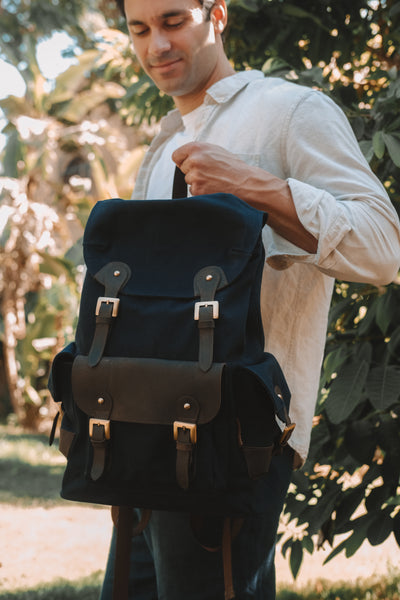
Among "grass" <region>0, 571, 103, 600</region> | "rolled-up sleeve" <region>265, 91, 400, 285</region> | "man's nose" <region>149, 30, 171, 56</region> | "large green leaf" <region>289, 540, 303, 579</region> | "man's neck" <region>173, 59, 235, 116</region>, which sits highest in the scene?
"man's nose" <region>149, 30, 171, 56</region>

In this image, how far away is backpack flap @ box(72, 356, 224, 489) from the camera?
43.1 inches

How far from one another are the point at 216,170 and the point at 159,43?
1.41 ft

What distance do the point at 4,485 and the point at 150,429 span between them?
241 inches

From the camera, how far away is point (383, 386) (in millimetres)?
2154

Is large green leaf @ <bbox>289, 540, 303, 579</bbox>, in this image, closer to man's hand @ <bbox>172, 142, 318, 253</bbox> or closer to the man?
the man

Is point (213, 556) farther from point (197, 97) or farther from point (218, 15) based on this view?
point (218, 15)

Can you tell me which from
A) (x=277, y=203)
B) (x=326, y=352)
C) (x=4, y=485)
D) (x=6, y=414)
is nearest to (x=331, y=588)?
(x=326, y=352)

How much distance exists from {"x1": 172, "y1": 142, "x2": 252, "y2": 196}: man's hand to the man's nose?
1.18 ft

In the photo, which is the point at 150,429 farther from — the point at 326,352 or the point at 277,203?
the point at 326,352

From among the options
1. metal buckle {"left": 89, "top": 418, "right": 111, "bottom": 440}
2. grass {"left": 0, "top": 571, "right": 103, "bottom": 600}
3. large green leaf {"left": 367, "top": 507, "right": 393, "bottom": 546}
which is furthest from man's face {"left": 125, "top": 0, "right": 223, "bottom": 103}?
grass {"left": 0, "top": 571, "right": 103, "bottom": 600}

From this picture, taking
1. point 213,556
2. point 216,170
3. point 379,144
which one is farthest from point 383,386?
point 216,170

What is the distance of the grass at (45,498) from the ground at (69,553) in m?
0.11

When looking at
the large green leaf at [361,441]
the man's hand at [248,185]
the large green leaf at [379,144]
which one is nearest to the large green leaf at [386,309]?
the large green leaf at [361,441]

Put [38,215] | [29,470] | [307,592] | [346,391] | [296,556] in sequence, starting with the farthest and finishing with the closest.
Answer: [38,215], [29,470], [307,592], [296,556], [346,391]
